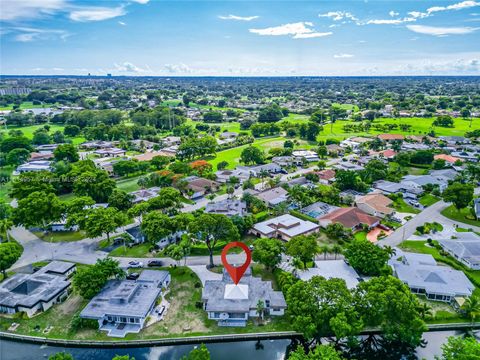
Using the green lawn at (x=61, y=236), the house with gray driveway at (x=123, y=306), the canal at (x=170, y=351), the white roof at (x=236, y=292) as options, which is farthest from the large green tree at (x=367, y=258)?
the green lawn at (x=61, y=236)

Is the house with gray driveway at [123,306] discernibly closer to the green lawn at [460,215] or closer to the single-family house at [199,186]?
the single-family house at [199,186]

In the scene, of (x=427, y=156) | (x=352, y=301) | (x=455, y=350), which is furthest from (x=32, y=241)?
(x=427, y=156)

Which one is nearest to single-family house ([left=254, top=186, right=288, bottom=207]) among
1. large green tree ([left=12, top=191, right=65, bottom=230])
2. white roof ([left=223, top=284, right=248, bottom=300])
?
white roof ([left=223, top=284, right=248, bottom=300])

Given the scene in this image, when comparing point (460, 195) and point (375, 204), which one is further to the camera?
point (375, 204)

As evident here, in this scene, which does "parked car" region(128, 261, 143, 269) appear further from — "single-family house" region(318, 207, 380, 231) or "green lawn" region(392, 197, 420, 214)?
"green lawn" region(392, 197, 420, 214)

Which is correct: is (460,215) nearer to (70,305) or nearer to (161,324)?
(161,324)

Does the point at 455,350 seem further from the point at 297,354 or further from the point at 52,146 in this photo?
the point at 52,146

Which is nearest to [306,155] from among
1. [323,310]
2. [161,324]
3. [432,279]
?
[432,279]
